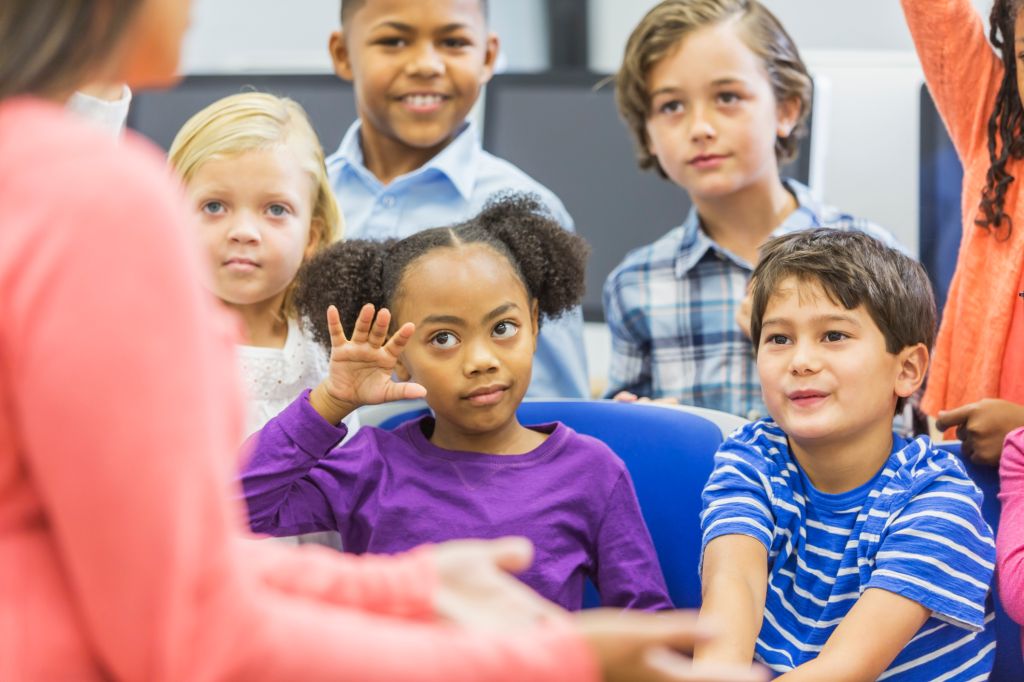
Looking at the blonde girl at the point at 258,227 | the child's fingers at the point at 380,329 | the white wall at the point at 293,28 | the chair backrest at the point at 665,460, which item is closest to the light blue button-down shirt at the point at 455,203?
the blonde girl at the point at 258,227

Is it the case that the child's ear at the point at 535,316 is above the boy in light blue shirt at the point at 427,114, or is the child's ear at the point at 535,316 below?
below

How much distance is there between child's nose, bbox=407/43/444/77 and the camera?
2.16m

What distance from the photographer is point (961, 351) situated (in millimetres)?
1756

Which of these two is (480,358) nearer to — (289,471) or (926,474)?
(289,471)

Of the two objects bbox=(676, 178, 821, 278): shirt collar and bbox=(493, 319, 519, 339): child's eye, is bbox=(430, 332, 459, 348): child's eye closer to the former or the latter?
bbox=(493, 319, 519, 339): child's eye

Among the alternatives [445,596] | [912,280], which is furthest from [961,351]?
[445,596]

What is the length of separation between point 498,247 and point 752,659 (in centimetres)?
63

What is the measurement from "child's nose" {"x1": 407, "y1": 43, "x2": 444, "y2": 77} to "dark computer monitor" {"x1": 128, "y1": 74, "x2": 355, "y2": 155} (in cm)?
66

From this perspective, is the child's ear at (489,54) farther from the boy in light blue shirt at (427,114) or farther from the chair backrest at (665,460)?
the chair backrest at (665,460)

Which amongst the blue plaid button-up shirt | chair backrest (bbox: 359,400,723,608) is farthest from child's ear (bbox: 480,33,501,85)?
chair backrest (bbox: 359,400,723,608)

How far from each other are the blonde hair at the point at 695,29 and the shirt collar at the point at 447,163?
0.99 feet

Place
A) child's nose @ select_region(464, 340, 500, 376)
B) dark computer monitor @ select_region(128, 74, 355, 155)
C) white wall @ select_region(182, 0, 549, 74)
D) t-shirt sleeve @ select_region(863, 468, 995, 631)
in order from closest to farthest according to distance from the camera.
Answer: t-shirt sleeve @ select_region(863, 468, 995, 631) < child's nose @ select_region(464, 340, 500, 376) < dark computer monitor @ select_region(128, 74, 355, 155) < white wall @ select_region(182, 0, 549, 74)

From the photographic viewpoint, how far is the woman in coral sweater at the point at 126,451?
1.88 ft

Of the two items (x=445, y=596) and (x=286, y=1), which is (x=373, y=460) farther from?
(x=286, y=1)
